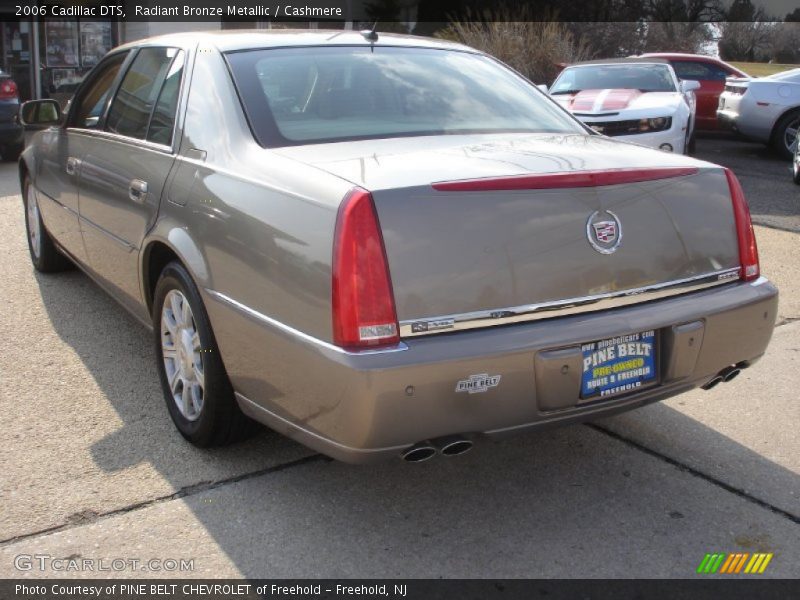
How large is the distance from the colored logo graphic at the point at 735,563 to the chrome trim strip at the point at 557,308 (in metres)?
0.85

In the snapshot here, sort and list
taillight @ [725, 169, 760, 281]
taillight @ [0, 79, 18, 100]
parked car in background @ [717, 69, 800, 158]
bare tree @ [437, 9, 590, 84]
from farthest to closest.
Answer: bare tree @ [437, 9, 590, 84]
parked car in background @ [717, 69, 800, 158]
taillight @ [0, 79, 18, 100]
taillight @ [725, 169, 760, 281]

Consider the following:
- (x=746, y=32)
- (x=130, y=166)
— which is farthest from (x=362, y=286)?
(x=746, y=32)

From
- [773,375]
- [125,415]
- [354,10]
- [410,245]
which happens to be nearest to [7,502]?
[125,415]

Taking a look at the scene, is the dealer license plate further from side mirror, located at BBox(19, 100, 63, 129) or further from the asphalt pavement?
side mirror, located at BBox(19, 100, 63, 129)

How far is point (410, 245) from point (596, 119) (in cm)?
817

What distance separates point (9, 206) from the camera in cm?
905

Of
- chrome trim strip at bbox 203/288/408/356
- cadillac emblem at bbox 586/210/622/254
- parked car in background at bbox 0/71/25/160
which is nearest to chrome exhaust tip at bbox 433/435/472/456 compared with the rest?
chrome trim strip at bbox 203/288/408/356

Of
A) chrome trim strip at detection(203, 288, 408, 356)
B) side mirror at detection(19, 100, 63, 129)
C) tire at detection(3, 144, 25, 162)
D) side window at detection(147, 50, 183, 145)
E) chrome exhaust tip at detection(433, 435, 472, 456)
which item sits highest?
side window at detection(147, 50, 183, 145)

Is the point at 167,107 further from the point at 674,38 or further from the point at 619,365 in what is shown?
the point at 674,38

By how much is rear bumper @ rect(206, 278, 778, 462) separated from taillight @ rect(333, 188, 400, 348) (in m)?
0.06

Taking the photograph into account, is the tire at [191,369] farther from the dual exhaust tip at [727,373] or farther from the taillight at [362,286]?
the dual exhaust tip at [727,373]

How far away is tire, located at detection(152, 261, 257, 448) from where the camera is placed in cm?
340

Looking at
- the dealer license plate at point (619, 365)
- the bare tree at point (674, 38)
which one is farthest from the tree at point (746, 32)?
the dealer license plate at point (619, 365)

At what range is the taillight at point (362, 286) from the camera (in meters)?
2.68
